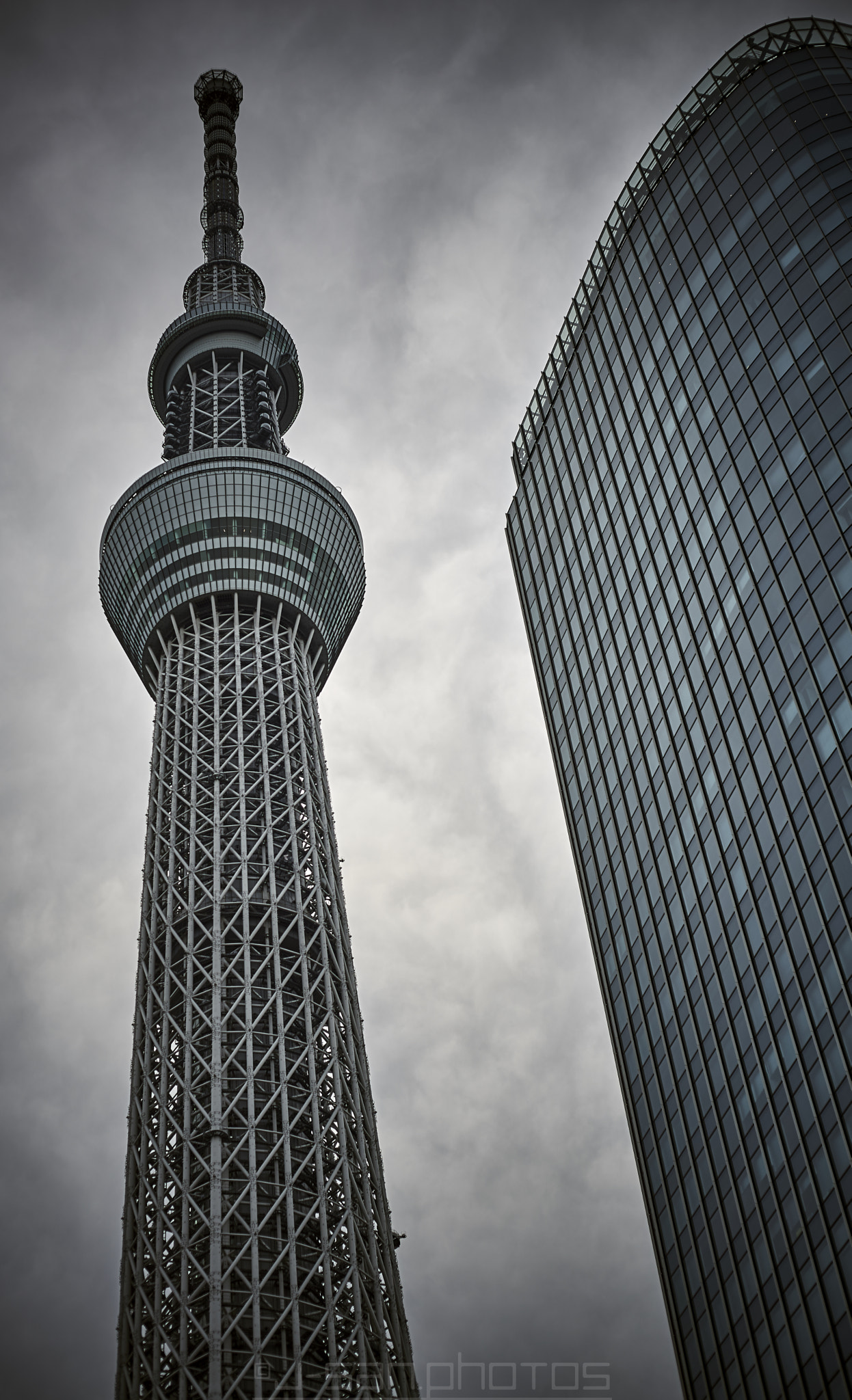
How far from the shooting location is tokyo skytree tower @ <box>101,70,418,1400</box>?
67625 millimetres

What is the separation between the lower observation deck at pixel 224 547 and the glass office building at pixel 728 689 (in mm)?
21951

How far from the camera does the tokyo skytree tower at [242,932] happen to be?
67.6 metres

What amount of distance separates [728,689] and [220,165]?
3758 inches

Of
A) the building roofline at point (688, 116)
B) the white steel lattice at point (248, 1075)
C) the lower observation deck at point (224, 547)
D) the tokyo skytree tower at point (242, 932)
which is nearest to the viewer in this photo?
the white steel lattice at point (248, 1075)

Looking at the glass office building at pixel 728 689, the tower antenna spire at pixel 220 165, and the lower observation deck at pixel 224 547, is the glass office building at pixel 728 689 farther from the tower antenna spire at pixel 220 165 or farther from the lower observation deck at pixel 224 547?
the tower antenna spire at pixel 220 165

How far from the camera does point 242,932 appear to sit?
83.2 metres

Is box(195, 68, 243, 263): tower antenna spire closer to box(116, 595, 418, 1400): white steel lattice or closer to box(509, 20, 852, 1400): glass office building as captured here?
box(116, 595, 418, 1400): white steel lattice

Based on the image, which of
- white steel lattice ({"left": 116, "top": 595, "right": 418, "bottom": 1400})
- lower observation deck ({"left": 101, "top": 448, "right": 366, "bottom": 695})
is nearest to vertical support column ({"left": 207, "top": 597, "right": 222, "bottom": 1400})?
white steel lattice ({"left": 116, "top": 595, "right": 418, "bottom": 1400})

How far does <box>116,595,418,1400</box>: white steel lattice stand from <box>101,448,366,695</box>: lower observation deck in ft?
8.49

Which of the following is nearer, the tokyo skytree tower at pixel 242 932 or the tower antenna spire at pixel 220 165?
the tokyo skytree tower at pixel 242 932

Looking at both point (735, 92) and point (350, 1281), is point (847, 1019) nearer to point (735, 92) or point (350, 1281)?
point (350, 1281)

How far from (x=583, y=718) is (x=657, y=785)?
10.8m

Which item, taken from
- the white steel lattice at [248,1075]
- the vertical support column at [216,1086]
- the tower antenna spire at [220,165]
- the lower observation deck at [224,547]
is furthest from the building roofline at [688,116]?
Result: the tower antenna spire at [220,165]

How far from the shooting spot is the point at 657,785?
73.1m
